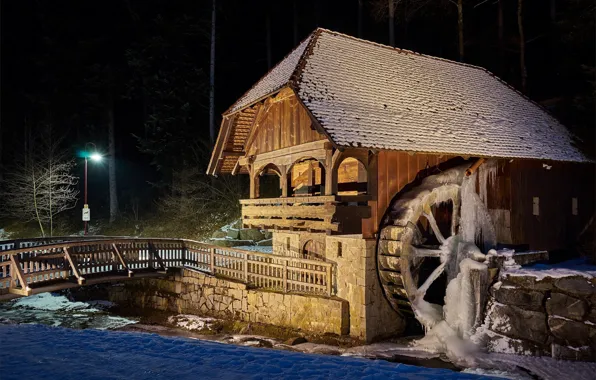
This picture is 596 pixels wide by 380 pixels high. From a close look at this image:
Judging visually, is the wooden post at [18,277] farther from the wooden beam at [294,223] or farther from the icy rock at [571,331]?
the icy rock at [571,331]

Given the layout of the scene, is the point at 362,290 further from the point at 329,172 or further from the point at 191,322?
the point at 191,322

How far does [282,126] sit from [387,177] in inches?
145

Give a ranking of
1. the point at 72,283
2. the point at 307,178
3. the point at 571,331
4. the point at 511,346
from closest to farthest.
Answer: the point at 571,331 < the point at 511,346 < the point at 72,283 < the point at 307,178

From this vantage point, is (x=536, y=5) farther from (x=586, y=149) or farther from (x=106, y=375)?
(x=106, y=375)

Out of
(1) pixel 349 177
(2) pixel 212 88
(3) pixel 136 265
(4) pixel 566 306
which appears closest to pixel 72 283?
(3) pixel 136 265

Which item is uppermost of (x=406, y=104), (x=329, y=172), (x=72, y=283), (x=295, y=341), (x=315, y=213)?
(x=406, y=104)

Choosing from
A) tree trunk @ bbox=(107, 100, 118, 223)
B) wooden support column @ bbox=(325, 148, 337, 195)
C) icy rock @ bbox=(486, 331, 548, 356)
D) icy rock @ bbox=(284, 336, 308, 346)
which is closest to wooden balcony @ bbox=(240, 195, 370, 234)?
wooden support column @ bbox=(325, 148, 337, 195)

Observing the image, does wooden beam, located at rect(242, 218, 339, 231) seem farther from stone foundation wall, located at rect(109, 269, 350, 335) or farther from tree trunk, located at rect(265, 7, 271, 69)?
tree trunk, located at rect(265, 7, 271, 69)

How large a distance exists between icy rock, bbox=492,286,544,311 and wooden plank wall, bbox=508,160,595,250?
3.66 m

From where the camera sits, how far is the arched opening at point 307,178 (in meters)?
14.4

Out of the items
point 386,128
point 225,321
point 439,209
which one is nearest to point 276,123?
point 386,128

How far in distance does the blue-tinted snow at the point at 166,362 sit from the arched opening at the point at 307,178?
7.08 meters

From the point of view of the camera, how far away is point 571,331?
9.48 meters

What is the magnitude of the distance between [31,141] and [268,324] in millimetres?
23286
